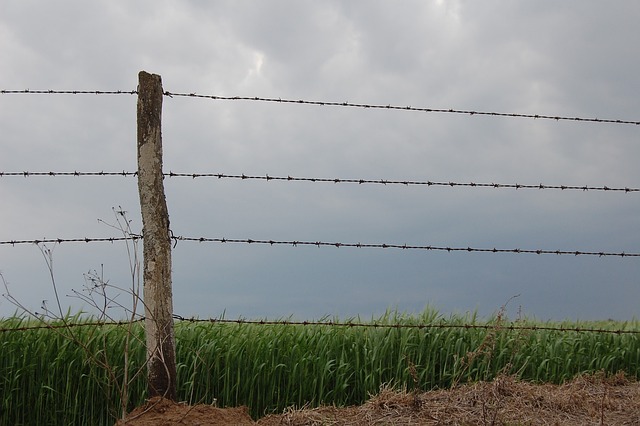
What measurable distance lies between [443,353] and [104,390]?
3.14 metres

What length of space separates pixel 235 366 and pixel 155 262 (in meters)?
1.75

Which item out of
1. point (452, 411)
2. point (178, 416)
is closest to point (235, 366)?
point (178, 416)

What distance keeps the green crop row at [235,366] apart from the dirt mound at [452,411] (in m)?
0.62

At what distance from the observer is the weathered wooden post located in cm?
434

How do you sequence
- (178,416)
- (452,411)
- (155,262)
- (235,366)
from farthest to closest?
(235,366)
(452,411)
(155,262)
(178,416)

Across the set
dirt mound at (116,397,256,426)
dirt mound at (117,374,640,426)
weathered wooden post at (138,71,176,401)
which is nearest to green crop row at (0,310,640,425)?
dirt mound at (117,374,640,426)

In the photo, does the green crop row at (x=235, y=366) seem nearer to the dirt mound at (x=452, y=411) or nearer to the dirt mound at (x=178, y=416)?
the dirt mound at (x=452, y=411)

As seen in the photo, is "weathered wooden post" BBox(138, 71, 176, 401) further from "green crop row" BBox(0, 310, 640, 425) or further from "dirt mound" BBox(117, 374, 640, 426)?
"green crop row" BBox(0, 310, 640, 425)

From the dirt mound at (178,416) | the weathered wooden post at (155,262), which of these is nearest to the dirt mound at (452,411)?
the dirt mound at (178,416)

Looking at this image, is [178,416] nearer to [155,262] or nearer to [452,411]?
[155,262]

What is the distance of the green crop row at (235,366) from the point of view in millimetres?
5598

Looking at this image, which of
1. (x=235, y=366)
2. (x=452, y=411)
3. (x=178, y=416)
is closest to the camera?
(x=178, y=416)

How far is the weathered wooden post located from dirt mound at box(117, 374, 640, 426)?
0.25 meters

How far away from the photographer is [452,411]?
449cm
